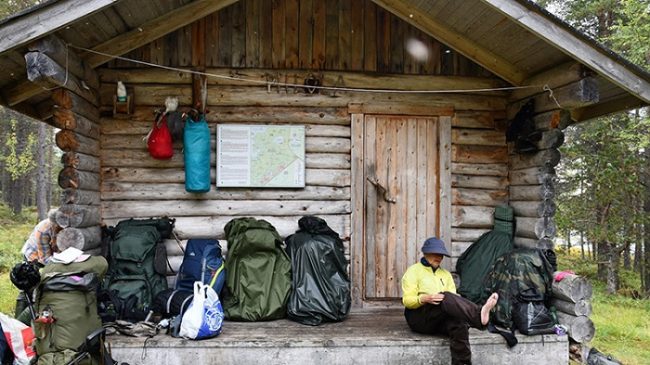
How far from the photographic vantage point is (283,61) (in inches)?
226

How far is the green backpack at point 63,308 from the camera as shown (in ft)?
12.1

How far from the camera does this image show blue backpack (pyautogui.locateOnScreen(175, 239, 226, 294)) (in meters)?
5.12

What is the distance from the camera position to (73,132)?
4762 mm

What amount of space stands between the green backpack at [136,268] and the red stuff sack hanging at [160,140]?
2.95 ft

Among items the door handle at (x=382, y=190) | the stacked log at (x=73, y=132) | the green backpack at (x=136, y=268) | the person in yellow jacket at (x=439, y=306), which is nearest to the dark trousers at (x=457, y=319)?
the person in yellow jacket at (x=439, y=306)

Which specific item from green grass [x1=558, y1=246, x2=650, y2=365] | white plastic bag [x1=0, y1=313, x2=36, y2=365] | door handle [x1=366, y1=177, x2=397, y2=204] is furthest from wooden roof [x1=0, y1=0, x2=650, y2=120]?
green grass [x1=558, y1=246, x2=650, y2=365]

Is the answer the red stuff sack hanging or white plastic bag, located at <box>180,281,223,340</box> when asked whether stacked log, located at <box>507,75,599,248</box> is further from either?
the red stuff sack hanging

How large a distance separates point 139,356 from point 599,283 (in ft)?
38.5

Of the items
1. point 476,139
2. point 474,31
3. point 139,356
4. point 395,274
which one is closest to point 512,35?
point 474,31

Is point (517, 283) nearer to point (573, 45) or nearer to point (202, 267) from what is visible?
point (573, 45)

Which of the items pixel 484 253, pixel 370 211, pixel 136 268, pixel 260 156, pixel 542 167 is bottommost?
pixel 136 268

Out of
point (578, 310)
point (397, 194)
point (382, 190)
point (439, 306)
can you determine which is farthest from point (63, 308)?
point (578, 310)

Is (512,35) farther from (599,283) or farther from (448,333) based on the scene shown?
(599,283)

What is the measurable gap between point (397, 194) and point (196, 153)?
2.64 meters
